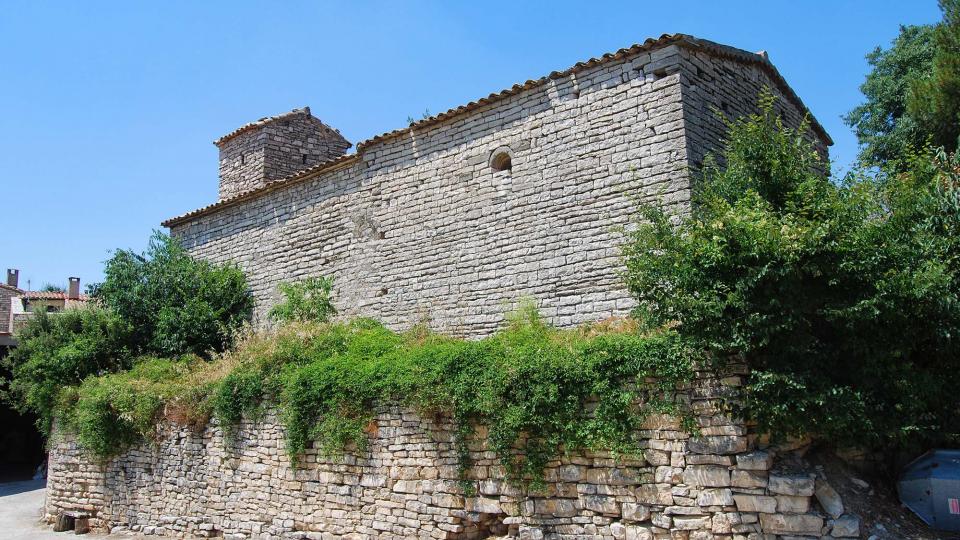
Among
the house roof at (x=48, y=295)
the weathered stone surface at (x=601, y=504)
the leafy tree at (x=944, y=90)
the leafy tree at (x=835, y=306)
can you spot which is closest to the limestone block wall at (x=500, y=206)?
the leafy tree at (x=835, y=306)

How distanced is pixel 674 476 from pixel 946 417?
2.75 metres

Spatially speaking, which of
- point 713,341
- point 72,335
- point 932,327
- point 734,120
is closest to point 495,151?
point 734,120

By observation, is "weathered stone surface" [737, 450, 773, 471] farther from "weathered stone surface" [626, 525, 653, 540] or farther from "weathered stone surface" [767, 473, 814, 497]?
"weathered stone surface" [626, 525, 653, 540]

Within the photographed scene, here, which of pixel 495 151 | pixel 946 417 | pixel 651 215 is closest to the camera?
pixel 946 417

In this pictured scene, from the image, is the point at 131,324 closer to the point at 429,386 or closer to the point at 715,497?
the point at 429,386

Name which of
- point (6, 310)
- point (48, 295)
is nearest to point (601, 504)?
point (6, 310)

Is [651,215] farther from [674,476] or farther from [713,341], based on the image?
[674,476]

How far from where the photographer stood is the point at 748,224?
6555 millimetres

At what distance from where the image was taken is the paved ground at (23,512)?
13719 mm

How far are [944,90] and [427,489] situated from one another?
484 inches

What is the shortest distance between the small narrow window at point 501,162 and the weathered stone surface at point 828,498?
6.82 meters

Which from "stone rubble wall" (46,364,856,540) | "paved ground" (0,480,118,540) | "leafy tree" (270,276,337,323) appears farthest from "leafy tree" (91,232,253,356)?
"paved ground" (0,480,118,540)

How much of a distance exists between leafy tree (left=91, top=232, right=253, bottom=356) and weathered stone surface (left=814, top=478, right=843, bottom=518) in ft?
37.0

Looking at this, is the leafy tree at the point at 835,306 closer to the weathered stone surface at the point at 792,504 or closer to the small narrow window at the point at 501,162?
the weathered stone surface at the point at 792,504
